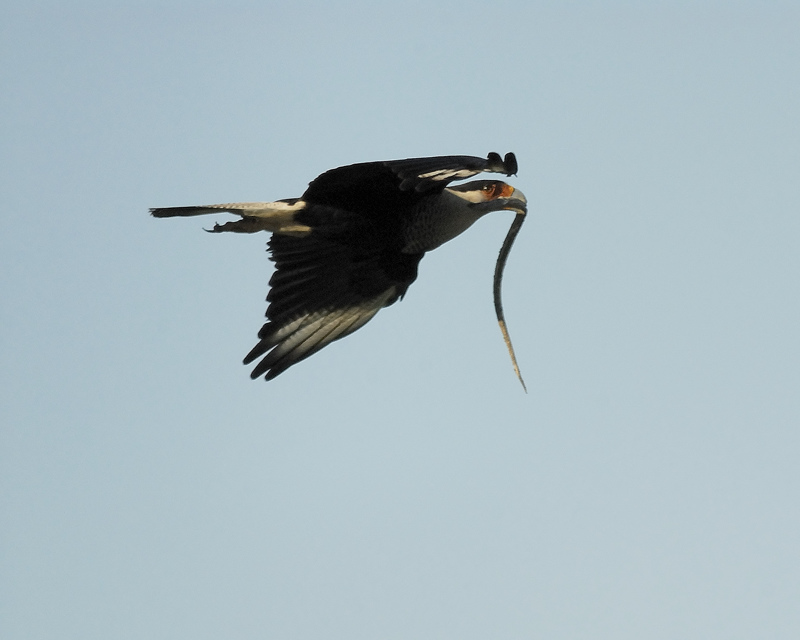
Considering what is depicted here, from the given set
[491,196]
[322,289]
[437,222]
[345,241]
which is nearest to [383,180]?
[437,222]

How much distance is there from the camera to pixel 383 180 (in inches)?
291

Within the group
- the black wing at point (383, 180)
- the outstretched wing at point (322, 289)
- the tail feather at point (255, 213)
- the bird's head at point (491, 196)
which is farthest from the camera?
the outstretched wing at point (322, 289)

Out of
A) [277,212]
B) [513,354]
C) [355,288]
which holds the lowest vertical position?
[513,354]

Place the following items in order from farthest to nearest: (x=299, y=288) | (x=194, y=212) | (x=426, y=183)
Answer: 1. (x=299, y=288)
2. (x=194, y=212)
3. (x=426, y=183)

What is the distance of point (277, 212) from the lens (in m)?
7.55

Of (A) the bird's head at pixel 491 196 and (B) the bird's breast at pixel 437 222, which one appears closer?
(B) the bird's breast at pixel 437 222

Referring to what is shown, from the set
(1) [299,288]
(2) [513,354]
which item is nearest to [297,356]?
(1) [299,288]

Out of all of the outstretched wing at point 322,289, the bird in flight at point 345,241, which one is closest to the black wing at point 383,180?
the bird in flight at point 345,241

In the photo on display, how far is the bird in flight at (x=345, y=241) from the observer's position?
754 cm

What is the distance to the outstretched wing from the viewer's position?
784cm

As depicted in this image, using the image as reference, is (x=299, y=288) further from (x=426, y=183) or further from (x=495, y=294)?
(x=426, y=183)

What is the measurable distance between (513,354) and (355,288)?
47.9 inches

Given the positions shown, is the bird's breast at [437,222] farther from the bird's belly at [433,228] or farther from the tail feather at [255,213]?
the tail feather at [255,213]

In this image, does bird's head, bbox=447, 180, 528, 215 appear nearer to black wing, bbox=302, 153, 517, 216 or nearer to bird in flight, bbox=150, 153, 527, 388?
bird in flight, bbox=150, 153, 527, 388
